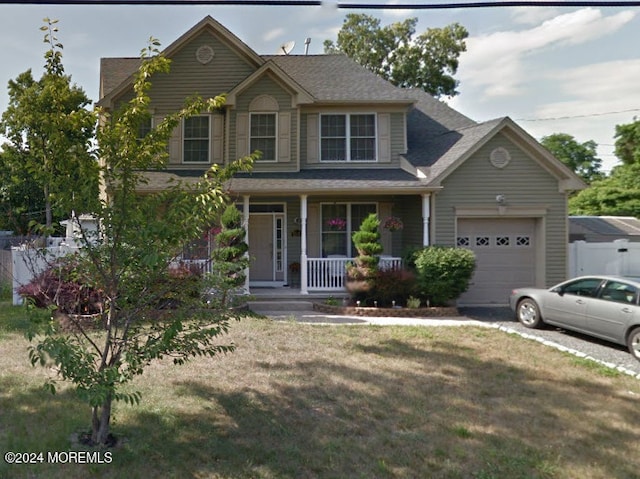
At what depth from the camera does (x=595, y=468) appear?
373 cm

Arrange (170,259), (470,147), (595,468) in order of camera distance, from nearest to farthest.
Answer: (595,468), (170,259), (470,147)

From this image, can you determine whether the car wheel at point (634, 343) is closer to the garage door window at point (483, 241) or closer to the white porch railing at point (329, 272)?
the garage door window at point (483, 241)

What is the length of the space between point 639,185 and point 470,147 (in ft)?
58.4

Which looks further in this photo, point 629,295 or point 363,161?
point 363,161

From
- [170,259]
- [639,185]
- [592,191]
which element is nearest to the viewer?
[170,259]

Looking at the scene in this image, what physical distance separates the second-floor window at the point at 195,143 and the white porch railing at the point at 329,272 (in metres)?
5.00

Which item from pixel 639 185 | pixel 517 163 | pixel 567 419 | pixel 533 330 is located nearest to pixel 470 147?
pixel 517 163

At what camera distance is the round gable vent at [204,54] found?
13.5 meters

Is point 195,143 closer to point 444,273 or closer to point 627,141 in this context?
point 444,273

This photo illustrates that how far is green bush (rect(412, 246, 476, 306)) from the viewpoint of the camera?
34.1 ft

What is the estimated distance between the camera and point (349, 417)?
15.3 ft

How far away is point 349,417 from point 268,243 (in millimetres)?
9031

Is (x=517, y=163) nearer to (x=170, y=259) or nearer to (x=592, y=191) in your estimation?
(x=170, y=259)

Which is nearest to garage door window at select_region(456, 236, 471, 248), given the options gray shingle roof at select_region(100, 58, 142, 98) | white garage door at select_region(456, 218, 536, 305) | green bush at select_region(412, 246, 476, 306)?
white garage door at select_region(456, 218, 536, 305)
